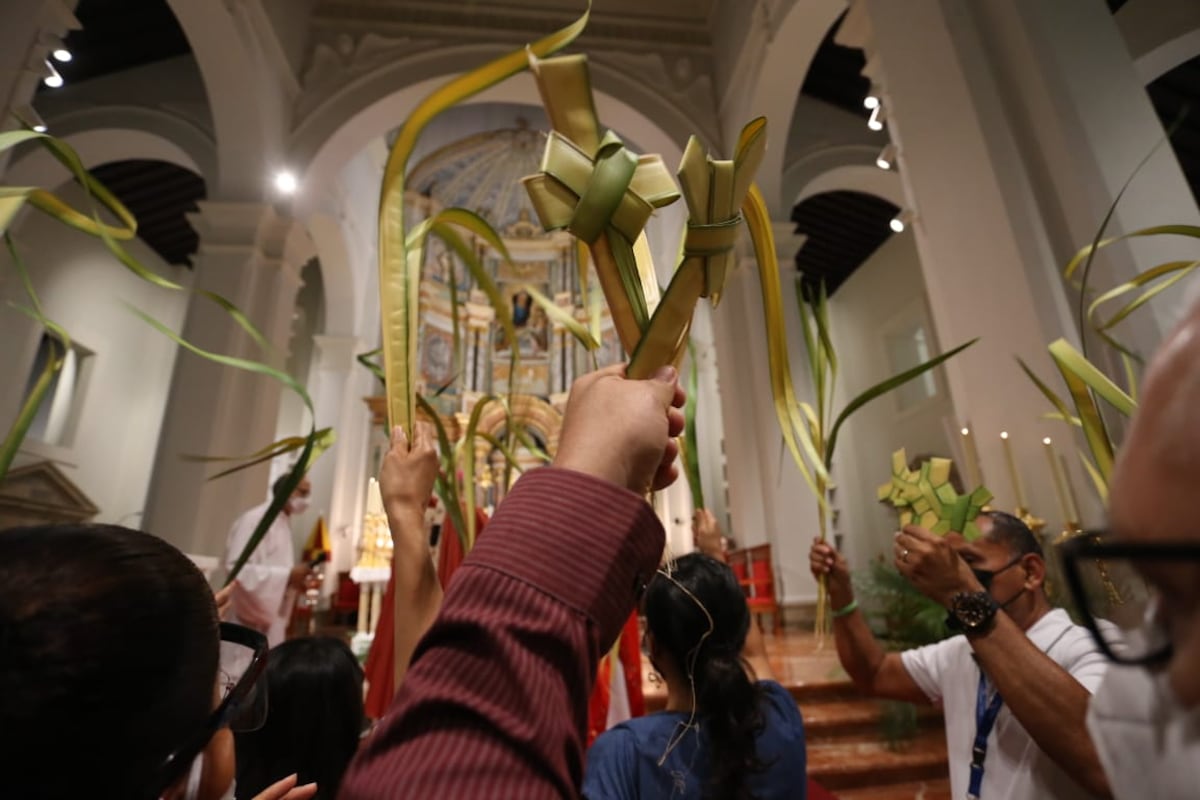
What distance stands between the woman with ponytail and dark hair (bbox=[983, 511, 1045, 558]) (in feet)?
2.01

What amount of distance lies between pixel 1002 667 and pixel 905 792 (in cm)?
233

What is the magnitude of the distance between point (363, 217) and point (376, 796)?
1121 centimetres

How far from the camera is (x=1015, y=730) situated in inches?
49.9

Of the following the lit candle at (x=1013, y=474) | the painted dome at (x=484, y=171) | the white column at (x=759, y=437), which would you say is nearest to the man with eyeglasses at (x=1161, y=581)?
the lit candle at (x=1013, y=474)

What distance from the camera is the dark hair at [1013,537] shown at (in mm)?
1407

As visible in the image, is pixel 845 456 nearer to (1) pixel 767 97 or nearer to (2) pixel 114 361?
(1) pixel 767 97

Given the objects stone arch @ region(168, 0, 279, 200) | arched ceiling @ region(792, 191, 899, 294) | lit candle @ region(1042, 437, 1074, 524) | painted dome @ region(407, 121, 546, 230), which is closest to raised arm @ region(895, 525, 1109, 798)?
lit candle @ region(1042, 437, 1074, 524)

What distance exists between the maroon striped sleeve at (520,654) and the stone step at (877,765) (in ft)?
10.2

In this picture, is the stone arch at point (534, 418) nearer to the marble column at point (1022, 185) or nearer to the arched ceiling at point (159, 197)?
the arched ceiling at point (159, 197)

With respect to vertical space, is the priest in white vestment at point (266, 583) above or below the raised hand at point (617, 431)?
below

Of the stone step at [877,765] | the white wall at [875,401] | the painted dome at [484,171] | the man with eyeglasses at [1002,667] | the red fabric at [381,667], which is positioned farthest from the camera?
the painted dome at [484,171]

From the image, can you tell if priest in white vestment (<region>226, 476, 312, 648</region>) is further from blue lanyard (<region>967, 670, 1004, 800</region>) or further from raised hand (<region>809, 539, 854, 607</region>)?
blue lanyard (<region>967, 670, 1004, 800</region>)

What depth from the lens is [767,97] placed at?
5.93 m

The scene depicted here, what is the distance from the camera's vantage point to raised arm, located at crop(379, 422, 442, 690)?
918mm
